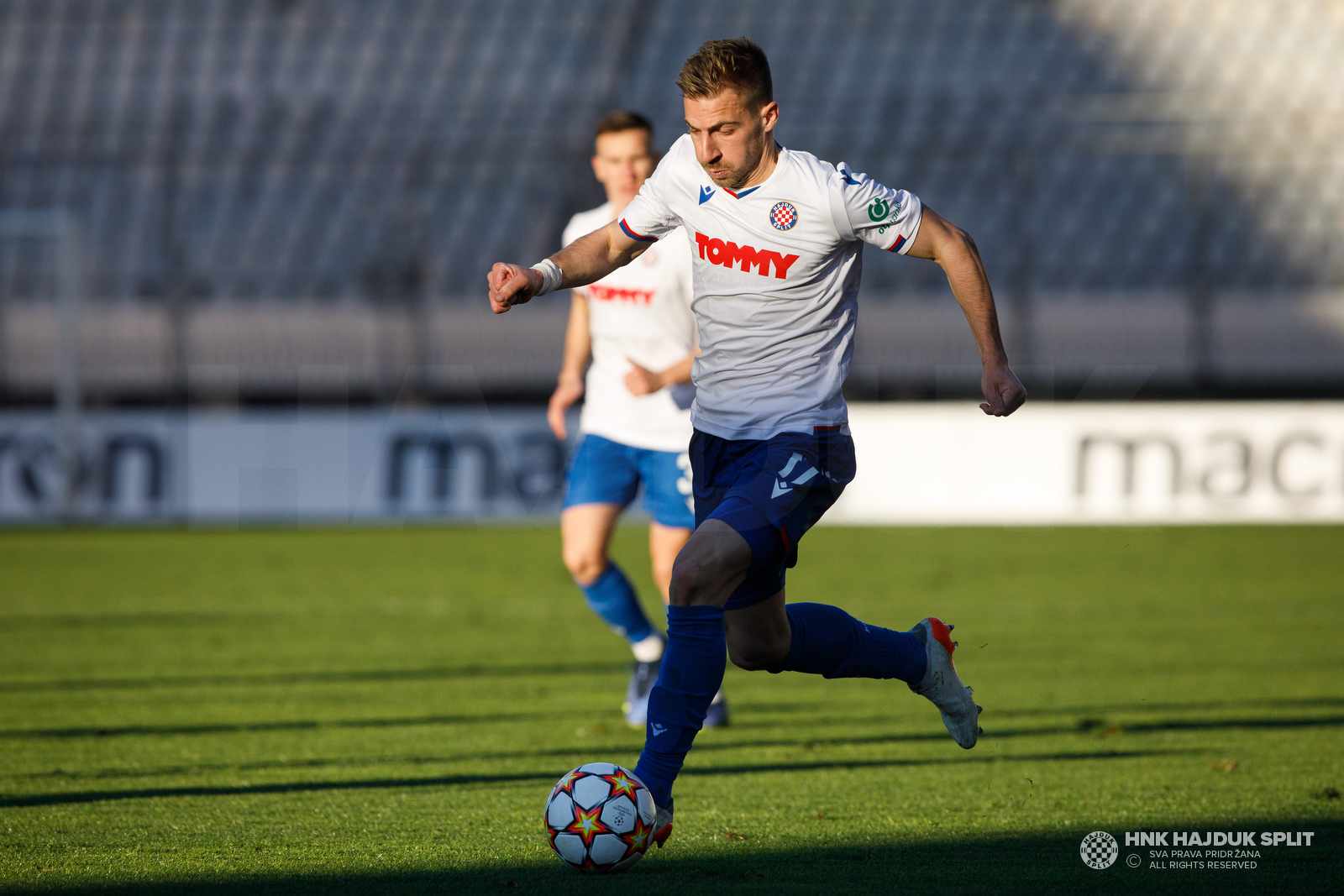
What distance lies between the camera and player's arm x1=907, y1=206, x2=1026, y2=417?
3176 mm

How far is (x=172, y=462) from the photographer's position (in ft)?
Answer: 41.8

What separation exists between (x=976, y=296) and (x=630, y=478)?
6.99 ft

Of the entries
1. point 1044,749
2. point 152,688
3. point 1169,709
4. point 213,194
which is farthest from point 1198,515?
point 213,194

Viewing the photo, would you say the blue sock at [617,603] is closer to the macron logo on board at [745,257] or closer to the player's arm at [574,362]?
the player's arm at [574,362]

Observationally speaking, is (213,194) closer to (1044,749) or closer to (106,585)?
(106,585)

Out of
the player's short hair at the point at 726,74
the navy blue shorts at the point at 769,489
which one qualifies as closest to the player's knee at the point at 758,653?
the navy blue shorts at the point at 769,489

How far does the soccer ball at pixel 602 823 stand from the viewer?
3.02m

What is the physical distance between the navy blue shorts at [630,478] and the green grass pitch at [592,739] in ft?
2.42

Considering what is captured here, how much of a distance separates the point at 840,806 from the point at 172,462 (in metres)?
10.2

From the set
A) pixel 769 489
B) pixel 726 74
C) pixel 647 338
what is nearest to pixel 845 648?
pixel 769 489

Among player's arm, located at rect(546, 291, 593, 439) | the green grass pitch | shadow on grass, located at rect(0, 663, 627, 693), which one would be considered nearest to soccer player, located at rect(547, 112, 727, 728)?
player's arm, located at rect(546, 291, 593, 439)

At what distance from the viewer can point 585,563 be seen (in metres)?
5.09

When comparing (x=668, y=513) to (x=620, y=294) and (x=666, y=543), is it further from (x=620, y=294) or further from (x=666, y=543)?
(x=620, y=294)

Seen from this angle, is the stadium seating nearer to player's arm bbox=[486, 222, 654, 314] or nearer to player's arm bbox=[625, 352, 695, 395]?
player's arm bbox=[625, 352, 695, 395]
